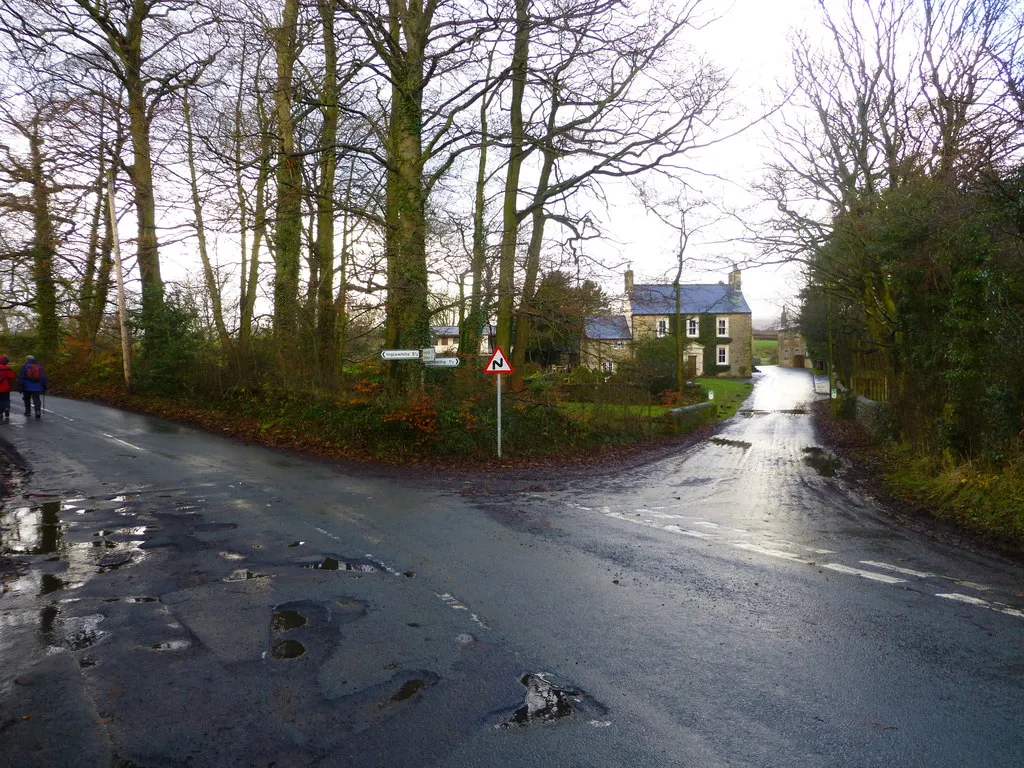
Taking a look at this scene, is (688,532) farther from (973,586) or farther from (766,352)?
(766,352)

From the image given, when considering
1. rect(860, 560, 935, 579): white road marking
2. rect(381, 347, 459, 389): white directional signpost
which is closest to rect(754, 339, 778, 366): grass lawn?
rect(381, 347, 459, 389): white directional signpost

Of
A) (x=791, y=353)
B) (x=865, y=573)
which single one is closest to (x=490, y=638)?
(x=865, y=573)

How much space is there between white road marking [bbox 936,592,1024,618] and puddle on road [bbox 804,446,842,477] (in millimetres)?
9030

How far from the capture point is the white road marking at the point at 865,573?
678 centimetres

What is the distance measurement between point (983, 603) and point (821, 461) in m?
12.0

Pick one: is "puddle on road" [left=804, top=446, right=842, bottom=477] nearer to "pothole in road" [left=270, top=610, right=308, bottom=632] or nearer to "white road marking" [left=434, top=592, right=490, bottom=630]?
"white road marking" [left=434, top=592, right=490, bottom=630]

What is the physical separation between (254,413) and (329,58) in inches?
367

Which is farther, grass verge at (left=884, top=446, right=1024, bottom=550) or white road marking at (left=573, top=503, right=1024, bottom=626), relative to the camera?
grass verge at (left=884, top=446, right=1024, bottom=550)

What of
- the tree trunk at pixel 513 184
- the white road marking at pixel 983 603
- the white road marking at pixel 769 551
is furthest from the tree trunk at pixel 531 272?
the white road marking at pixel 983 603

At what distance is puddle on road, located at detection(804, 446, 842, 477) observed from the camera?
15.6 m

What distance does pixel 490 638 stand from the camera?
5145 millimetres

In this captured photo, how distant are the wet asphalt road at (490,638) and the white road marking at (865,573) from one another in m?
0.05

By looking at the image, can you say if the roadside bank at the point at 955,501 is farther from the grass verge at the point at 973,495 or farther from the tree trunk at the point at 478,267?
the tree trunk at the point at 478,267

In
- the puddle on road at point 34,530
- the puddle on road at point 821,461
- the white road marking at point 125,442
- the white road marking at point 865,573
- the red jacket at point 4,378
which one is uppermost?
the red jacket at point 4,378
